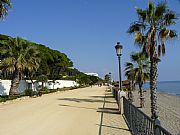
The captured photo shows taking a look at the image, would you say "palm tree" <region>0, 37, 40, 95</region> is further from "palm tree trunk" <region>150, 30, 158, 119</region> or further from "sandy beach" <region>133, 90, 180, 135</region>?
"palm tree trunk" <region>150, 30, 158, 119</region>

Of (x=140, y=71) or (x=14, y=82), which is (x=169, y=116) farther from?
(x=14, y=82)

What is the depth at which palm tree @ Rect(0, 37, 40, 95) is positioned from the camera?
35625mm

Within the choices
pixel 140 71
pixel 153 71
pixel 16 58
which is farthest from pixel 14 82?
pixel 153 71

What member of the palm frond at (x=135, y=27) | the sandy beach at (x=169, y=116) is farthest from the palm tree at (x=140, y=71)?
the palm frond at (x=135, y=27)

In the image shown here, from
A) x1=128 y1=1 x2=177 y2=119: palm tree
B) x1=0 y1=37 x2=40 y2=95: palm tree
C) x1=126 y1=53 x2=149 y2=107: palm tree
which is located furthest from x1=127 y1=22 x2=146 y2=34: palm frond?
x1=0 y1=37 x2=40 y2=95: palm tree

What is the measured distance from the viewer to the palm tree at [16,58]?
117 ft

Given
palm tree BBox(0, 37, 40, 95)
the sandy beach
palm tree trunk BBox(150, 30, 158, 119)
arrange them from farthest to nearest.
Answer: palm tree BBox(0, 37, 40, 95) → palm tree trunk BBox(150, 30, 158, 119) → the sandy beach

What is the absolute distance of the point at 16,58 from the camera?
36.1m

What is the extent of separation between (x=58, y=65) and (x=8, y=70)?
35.9m

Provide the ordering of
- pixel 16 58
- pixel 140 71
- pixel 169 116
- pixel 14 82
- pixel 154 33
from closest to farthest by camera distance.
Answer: pixel 154 33 → pixel 169 116 → pixel 140 71 → pixel 16 58 → pixel 14 82

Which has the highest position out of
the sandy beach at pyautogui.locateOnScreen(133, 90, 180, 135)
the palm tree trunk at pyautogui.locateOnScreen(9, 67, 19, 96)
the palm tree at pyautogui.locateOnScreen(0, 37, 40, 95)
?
the palm tree at pyautogui.locateOnScreen(0, 37, 40, 95)

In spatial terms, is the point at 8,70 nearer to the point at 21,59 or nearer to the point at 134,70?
Answer: the point at 21,59

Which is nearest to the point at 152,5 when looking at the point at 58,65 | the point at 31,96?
the point at 31,96

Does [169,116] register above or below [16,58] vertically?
below
